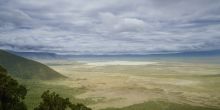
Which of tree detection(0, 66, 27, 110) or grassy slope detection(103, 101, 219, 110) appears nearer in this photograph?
tree detection(0, 66, 27, 110)

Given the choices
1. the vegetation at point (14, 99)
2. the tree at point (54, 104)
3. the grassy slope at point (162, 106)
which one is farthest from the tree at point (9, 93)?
the grassy slope at point (162, 106)

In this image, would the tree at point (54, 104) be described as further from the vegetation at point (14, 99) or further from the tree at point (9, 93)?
the tree at point (9, 93)

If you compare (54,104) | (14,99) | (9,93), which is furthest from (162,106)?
(9,93)

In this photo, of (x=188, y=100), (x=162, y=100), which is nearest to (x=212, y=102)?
(x=188, y=100)

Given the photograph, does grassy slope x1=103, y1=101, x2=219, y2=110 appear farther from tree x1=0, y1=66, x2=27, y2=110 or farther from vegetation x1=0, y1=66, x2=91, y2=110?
tree x1=0, y1=66, x2=27, y2=110

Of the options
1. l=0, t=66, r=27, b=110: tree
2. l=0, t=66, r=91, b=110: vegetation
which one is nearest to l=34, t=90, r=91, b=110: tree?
l=0, t=66, r=91, b=110: vegetation

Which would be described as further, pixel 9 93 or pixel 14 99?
pixel 14 99

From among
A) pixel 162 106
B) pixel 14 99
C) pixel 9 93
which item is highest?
pixel 9 93

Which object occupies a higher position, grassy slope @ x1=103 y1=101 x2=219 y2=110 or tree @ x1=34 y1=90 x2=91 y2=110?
tree @ x1=34 y1=90 x2=91 y2=110

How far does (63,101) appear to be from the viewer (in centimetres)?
4125

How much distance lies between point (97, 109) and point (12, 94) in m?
71.2

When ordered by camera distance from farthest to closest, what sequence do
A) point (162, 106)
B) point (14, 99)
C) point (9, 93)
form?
point (162, 106) → point (14, 99) → point (9, 93)

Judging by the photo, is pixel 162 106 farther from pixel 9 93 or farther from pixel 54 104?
pixel 9 93

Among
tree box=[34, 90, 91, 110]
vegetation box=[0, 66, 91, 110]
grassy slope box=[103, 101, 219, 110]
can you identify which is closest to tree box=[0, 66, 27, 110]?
vegetation box=[0, 66, 91, 110]
